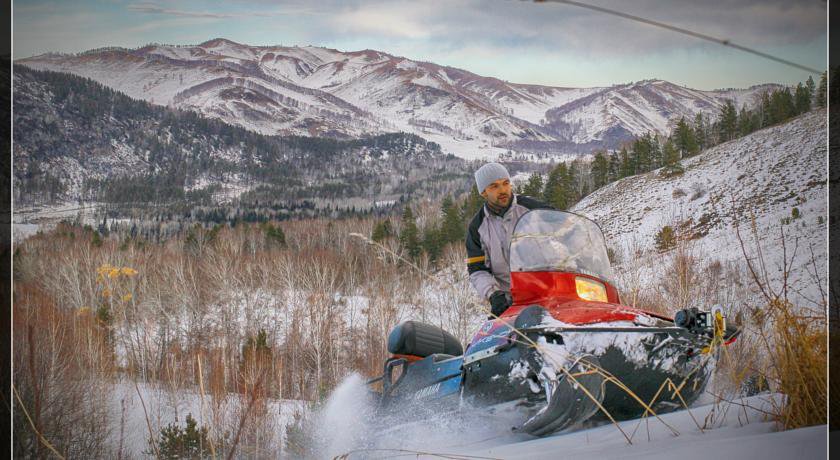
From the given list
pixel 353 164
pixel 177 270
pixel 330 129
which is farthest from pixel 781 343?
pixel 330 129

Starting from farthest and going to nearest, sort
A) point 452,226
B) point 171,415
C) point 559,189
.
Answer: point 452,226
point 559,189
point 171,415

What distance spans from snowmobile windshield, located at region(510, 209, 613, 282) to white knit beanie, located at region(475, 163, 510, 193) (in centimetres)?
34

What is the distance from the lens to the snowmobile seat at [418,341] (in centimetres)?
420

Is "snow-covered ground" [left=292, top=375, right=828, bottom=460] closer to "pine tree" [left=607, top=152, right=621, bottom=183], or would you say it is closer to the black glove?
the black glove

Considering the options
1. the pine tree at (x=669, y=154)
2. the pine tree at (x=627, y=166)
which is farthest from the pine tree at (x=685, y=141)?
the pine tree at (x=627, y=166)

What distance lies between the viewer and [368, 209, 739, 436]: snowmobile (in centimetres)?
278

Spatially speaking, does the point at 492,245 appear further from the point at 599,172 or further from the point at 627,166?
the point at 627,166

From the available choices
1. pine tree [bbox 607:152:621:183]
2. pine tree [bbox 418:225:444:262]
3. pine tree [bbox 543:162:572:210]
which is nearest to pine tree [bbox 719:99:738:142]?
pine tree [bbox 607:152:621:183]

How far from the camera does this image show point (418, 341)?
4.20m

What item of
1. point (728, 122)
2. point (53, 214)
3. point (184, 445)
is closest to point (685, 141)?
point (728, 122)

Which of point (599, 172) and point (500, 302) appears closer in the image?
point (500, 302)

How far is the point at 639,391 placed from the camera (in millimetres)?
3064

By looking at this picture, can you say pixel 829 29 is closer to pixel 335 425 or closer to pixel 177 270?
pixel 335 425

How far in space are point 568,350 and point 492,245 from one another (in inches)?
53.4
